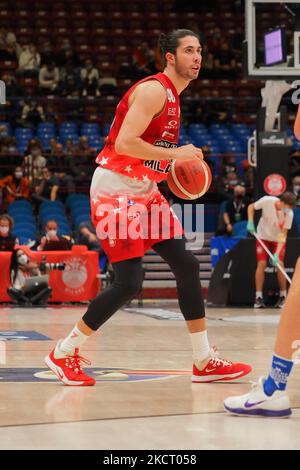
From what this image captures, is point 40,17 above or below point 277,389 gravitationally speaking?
above

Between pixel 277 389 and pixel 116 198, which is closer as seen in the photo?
pixel 277 389

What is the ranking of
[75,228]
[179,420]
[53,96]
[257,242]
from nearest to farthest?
1. [179,420]
2. [257,242]
3. [75,228]
4. [53,96]

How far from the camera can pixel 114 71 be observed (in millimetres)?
21875

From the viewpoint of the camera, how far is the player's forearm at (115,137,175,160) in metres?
4.75

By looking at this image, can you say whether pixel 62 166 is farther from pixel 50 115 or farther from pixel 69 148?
pixel 50 115

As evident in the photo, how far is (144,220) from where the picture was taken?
16.4 feet

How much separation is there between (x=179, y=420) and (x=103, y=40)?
19.6 m

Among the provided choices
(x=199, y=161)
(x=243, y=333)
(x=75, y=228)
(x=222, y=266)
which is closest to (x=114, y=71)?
(x=75, y=228)

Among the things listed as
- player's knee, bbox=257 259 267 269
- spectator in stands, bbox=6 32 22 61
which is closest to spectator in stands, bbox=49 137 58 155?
spectator in stands, bbox=6 32 22 61

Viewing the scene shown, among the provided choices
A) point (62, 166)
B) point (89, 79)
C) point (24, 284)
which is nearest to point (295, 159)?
point (62, 166)

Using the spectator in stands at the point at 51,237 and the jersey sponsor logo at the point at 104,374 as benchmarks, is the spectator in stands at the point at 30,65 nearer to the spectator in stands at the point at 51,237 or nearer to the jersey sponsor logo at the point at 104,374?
the spectator in stands at the point at 51,237

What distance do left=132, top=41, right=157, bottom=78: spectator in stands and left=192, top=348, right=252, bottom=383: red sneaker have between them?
1675 centimetres

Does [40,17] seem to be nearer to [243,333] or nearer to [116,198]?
[243,333]

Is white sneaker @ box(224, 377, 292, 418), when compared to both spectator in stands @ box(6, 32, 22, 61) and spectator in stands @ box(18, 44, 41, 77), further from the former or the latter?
spectator in stands @ box(6, 32, 22, 61)
